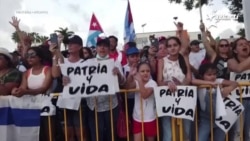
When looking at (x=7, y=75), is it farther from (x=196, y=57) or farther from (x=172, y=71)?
(x=196, y=57)

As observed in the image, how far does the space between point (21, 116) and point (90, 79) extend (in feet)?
3.48

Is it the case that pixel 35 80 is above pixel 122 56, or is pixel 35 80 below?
below

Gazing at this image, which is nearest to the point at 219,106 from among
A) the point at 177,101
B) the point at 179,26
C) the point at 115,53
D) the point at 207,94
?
the point at 207,94

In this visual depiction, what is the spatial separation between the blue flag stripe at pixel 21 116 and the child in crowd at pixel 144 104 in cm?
131

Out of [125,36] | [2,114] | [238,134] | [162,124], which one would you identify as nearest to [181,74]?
[162,124]

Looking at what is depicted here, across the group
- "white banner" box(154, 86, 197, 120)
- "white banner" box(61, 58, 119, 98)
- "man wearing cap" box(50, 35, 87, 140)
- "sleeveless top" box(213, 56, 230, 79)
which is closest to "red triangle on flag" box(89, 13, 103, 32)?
"sleeveless top" box(213, 56, 230, 79)

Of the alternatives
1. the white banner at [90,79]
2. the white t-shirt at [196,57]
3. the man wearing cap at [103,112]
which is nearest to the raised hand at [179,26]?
the white t-shirt at [196,57]

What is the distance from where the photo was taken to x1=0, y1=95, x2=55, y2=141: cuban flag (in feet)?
18.8

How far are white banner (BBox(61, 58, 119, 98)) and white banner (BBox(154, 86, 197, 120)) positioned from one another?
61cm

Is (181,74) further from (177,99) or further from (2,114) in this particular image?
(2,114)

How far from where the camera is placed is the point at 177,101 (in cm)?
565

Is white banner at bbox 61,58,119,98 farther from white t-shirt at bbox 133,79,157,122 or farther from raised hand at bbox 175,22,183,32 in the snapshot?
raised hand at bbox 175,22,183,32

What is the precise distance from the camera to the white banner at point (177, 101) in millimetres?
5629

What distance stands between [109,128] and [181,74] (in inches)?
48.0
